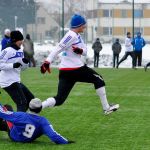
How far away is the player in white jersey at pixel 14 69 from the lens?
32.8 feet

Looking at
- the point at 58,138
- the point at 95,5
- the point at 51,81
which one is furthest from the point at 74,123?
the point at 95,5

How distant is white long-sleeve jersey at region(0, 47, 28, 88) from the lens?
393 inches

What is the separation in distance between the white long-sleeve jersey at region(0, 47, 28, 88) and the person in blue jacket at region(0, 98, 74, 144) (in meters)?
0.91

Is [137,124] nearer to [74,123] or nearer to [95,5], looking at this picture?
[74,123]

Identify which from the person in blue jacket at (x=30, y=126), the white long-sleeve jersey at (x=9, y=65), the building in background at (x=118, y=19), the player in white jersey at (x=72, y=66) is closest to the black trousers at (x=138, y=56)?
the building in background at (x=118, y=19)

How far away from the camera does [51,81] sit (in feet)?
76.0

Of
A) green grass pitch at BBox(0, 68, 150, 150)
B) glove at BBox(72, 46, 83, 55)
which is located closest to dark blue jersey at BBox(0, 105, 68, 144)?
green grass pitch at BBox(0, 68, 150, 150)

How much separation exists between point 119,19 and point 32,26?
6.85 m

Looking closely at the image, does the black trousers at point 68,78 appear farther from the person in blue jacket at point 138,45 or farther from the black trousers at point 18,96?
the person in blue jacket at point 138,45

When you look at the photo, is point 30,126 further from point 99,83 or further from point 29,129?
point 99,83

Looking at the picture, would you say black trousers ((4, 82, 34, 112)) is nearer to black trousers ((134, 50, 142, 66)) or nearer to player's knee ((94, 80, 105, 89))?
player's knee ((94, 80, 105, 89))

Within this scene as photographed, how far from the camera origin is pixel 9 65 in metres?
9.89

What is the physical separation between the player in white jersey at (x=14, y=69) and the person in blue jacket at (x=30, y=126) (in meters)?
0.82

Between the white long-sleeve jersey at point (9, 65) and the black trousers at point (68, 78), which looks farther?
the black trousers at point (68, 78)
